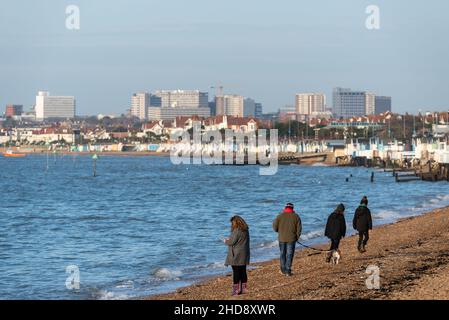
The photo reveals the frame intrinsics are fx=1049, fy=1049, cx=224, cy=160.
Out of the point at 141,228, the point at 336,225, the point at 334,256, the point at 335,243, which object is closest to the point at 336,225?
the point at 336,225

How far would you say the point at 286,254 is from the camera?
2164 centimetres

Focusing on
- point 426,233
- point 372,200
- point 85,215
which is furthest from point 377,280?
point 372,200

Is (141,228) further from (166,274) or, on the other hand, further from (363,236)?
(363,236)

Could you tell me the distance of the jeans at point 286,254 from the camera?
69.2 ft

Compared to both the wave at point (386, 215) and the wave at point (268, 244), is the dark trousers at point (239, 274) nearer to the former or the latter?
the wave at point (268, 244)

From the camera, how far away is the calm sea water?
1042 inches

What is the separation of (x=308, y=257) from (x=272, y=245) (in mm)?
6736

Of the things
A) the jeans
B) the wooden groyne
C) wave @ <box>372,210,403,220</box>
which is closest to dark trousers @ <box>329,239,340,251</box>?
the jeans

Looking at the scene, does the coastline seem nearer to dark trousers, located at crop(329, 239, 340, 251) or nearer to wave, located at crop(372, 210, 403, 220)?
dark trousers, located at crop(329, 239, 340, 251)

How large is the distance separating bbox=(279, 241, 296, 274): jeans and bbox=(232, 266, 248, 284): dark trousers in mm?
2047

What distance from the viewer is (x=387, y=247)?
2719 centimetres
